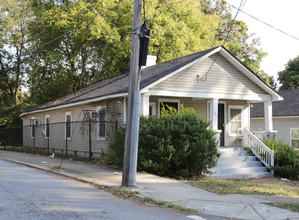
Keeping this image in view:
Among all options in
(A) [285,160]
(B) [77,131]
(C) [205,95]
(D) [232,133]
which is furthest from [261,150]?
(B) [77,131]

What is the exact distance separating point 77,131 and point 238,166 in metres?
9.54

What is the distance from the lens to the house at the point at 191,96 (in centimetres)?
1514

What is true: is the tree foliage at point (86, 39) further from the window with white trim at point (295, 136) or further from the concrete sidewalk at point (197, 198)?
the concrete sidewalk at point (197, 198)

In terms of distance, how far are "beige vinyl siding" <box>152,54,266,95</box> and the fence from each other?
3494 mm

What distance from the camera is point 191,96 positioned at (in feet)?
50.8

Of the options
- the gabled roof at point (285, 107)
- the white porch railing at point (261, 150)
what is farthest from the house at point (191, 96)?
the gabled roof at point (285, 107)

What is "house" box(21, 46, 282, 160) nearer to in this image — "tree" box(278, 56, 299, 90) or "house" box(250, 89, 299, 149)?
"house" box(250, 89, 299, 149)

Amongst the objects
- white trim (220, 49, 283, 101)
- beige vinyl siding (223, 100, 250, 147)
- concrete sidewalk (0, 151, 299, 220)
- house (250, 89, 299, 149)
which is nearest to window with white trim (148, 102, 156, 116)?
white trim (220, 49, 283, 101)

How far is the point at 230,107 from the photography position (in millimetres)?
19047

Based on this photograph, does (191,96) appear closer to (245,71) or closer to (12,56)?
(245,71)

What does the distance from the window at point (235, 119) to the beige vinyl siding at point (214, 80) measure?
2.12 metres

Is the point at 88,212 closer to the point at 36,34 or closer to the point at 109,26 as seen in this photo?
the point at 109,26

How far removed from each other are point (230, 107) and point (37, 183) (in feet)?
39.9

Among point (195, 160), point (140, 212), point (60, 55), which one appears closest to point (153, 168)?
point (195, 160)
